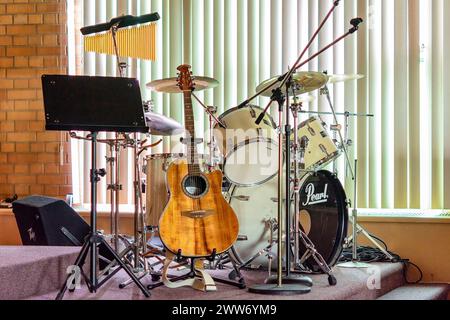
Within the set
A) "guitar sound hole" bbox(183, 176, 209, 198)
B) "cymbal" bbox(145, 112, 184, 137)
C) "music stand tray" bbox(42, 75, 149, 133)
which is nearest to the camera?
"music stand tray" bbox(42, 75, 149, 133)

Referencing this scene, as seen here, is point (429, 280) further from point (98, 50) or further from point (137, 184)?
point (98, 50)

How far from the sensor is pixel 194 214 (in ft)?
10.3

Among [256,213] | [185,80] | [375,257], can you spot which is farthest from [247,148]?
[375,257]

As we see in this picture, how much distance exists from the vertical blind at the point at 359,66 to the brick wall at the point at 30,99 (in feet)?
1.33

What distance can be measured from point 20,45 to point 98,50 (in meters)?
1.69

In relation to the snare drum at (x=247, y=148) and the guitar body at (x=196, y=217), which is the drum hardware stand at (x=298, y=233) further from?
the guitar body at (x=196, y=217)

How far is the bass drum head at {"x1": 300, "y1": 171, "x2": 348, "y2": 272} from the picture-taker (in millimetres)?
3582

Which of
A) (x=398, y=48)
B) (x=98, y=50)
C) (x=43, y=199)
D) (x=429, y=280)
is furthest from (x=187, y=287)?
(x=398, y=48)

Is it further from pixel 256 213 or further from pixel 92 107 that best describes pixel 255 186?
pixel 92 107

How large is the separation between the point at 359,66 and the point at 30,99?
2.64 metres

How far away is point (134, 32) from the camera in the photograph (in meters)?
3.73

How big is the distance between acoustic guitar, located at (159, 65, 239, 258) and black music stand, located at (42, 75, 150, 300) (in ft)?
1.40

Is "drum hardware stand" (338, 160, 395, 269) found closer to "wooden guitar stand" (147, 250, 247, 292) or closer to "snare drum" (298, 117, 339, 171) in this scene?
"snare drum" (298, 117, 339, 171)

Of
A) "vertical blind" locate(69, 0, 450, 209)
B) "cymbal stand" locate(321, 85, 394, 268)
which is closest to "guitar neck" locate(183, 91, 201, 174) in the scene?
"cymbal stand" locate(321, 85, 394, 268)
